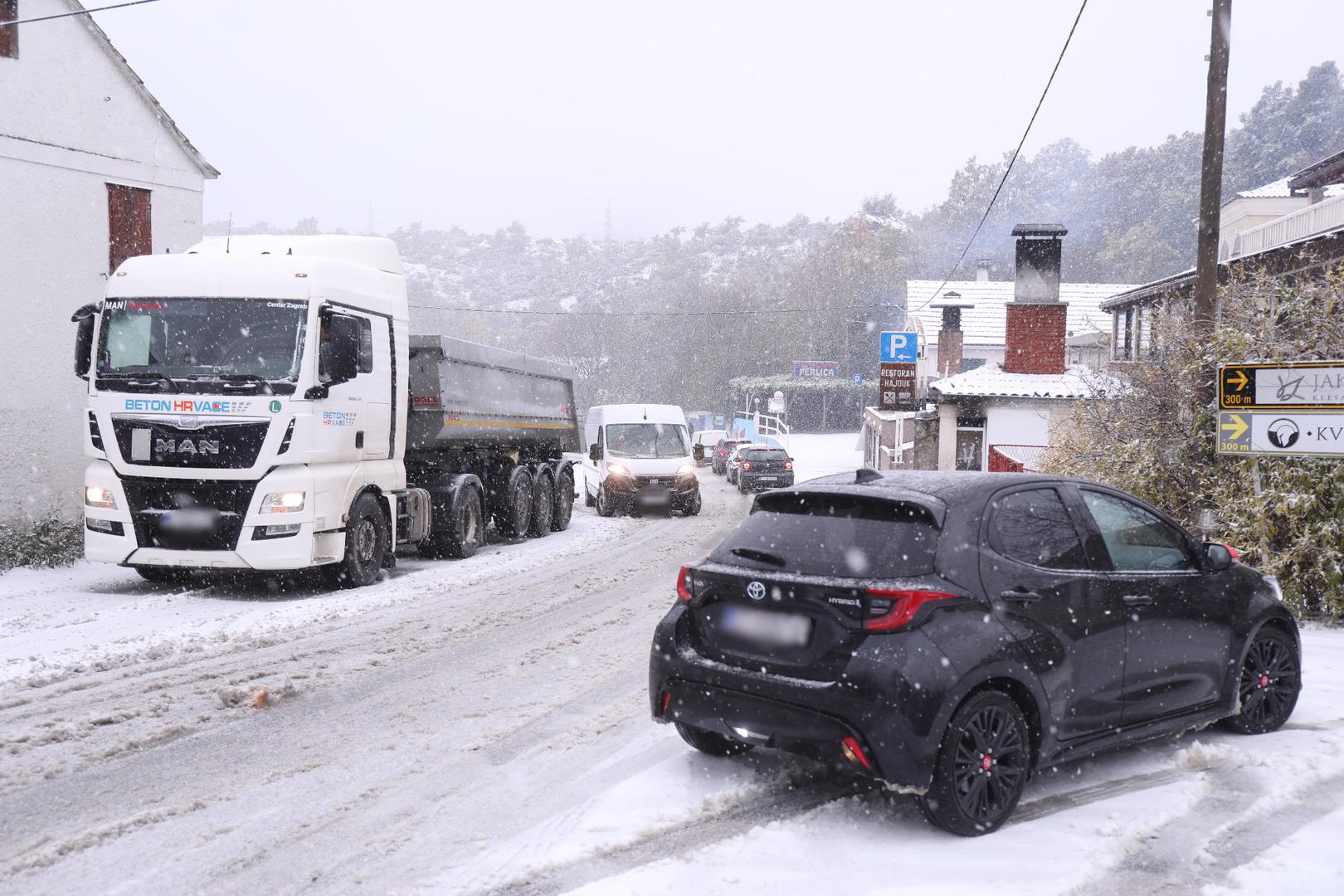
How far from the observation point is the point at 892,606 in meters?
4.27

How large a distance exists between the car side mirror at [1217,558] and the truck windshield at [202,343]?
8.10m

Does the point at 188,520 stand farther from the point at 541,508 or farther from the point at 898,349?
the point at 898,349

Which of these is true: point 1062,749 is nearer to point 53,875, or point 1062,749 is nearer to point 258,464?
point 53,875

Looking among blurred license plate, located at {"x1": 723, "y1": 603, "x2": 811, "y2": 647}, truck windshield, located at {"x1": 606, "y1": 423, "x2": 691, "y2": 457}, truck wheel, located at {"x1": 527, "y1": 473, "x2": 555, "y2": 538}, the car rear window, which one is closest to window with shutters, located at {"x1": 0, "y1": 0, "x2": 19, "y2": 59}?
truck wheel, located at {"x1": 527, "y1": 473, "x2": 555, "y2": 538}

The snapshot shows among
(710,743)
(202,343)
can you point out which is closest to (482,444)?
(202,343)

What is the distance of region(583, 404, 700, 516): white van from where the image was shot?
2158 cm

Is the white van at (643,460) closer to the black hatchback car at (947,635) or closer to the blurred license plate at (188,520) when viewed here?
the blurred license plate at (188,520)

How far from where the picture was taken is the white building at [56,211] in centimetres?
1445

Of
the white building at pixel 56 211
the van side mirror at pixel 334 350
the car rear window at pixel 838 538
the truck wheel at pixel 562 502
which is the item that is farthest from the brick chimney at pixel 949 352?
the car rear window at pixel 838 538

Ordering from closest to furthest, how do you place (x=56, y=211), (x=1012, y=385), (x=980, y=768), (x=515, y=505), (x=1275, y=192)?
(x=980, y=768) < (x=56, y=211) < (x=515, y=505) < (x=1012, y=385) < (x=1275, y=192)

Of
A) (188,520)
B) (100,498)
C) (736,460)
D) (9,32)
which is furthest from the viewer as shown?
(736,460)

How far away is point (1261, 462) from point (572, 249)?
175631 millimetres

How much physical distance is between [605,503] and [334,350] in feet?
40.7

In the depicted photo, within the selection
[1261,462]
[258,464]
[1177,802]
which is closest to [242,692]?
[258,464]
